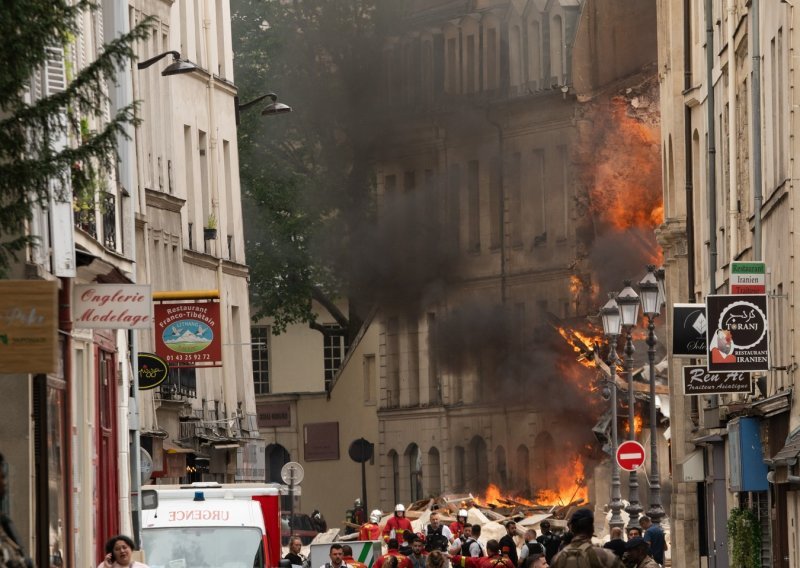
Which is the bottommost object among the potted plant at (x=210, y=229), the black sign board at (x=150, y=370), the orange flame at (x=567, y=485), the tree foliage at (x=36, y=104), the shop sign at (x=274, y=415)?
the orange flame at (x=567, y=485)

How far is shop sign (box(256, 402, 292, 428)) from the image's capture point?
81.1 meters

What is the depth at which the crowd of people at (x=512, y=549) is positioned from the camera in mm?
15117

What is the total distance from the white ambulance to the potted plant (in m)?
28.2

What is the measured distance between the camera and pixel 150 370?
107 ft

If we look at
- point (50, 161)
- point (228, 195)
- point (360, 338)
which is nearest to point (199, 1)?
point (228, 195)

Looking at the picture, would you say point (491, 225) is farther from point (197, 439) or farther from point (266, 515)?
point (266, 515)

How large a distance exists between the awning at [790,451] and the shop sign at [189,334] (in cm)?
1119

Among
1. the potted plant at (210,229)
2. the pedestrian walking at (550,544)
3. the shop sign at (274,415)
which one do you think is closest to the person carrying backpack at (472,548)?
the pedestrian walking at (550,544)

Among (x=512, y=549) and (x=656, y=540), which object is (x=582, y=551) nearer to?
(x=512, y=549)

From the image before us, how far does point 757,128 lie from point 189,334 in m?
10.2

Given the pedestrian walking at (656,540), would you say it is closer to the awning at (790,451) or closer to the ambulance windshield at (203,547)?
the awning at (790,451)

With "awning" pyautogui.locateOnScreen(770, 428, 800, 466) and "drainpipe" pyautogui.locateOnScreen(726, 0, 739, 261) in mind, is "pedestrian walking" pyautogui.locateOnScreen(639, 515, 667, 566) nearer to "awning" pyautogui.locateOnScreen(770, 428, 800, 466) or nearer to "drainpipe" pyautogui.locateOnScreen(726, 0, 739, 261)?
"awning" pyautogui.locateOnScreen(770, 428, 800, 466)

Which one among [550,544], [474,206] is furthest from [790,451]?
[474,206]

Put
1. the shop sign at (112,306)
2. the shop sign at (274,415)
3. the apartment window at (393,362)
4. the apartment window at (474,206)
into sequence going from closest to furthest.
A: the shop sign at (112,306)
the apartment window at (474,206)
the apartment window at (393,362)
the shop sign at (274,415)
